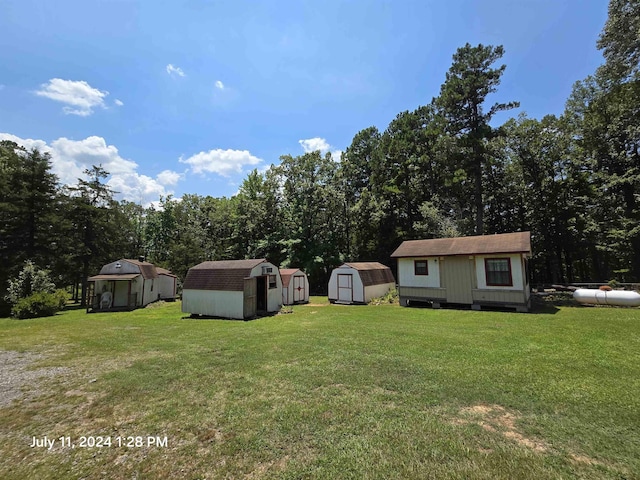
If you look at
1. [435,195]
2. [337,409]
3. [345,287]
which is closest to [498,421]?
[337,409]

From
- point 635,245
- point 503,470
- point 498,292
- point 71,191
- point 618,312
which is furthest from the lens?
point 71,191

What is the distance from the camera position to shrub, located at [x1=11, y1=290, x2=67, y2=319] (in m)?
16.9

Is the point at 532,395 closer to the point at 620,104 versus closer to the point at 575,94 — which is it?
the point at 620,104

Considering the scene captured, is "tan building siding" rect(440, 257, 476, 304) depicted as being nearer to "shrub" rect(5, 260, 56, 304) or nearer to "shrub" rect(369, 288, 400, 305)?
"shrub" rect(369, 288, 400, 305)

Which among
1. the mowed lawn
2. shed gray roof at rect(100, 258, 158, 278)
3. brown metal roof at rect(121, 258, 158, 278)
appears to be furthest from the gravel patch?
brown metal roof at rect(121, 258, 158, 278)

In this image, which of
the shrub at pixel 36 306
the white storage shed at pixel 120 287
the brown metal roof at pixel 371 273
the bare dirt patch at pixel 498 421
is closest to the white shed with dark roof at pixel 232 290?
the brown metal roof at pixel 371 273

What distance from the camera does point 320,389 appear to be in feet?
17.0

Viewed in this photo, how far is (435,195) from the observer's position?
28734 mm

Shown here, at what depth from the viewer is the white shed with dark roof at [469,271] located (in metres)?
14.1

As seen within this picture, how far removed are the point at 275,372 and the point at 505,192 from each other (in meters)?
30.9

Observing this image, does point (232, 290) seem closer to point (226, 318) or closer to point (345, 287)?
point (226, 318)

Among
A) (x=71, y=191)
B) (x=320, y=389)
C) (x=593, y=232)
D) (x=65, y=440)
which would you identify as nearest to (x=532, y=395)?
(x=320, y=389)

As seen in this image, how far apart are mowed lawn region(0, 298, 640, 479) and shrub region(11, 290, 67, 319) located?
12.5 m

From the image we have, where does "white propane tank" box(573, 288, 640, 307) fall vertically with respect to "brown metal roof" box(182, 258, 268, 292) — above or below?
below
